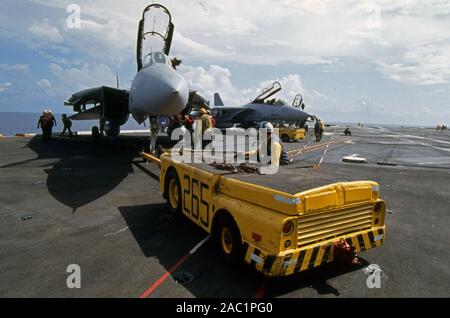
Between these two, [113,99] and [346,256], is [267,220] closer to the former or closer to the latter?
[346,256]

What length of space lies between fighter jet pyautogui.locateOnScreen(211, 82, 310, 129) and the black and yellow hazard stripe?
28.1m

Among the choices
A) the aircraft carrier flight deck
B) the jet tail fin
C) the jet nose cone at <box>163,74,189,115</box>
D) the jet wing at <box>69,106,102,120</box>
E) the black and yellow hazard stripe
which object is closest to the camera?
the black and yellow hazard stripe

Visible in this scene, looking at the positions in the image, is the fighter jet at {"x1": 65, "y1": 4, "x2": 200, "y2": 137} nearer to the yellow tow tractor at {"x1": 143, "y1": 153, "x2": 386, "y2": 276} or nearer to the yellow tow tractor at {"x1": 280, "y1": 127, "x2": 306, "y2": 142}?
the yellow tow tractor at {"x1": 143, "y1": 153, "x2": 386, "y2": 276}

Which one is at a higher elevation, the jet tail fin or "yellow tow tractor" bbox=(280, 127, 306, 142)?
the jet tail fin

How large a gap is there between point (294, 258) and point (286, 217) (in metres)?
0.54

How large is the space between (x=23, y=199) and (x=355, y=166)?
13.5 meters

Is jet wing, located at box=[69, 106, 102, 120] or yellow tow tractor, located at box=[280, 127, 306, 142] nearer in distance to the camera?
jet wing, located at box=[69, 106, 102, 120]

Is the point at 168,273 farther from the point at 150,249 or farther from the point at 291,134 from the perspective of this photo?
the point at 291,134

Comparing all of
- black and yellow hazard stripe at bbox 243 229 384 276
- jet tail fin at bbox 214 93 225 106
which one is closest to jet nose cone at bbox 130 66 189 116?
black and yellow hazard stripe at bbox 243 229 384 276

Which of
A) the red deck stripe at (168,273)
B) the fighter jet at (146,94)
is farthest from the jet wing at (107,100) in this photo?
the red deck stripe at (168,273)

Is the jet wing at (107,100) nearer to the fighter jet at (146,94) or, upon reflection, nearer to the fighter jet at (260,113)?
the fighter jet at (146,94)

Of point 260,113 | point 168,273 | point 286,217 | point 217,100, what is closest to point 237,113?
point 260,113

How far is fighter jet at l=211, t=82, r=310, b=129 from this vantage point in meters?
31.7

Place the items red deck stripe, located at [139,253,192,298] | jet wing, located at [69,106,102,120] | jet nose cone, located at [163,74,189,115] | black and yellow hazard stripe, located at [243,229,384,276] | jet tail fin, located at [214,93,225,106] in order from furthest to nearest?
jet tail fin, located at [214,93,225,106]
jet wing, located at [69,106,102,120]
jet nose cone, located at [163,74,189,115]
red deck stripe, located at [139,253,192,298]
black and yellow hazard stripe, located at [243,229,384,276]
